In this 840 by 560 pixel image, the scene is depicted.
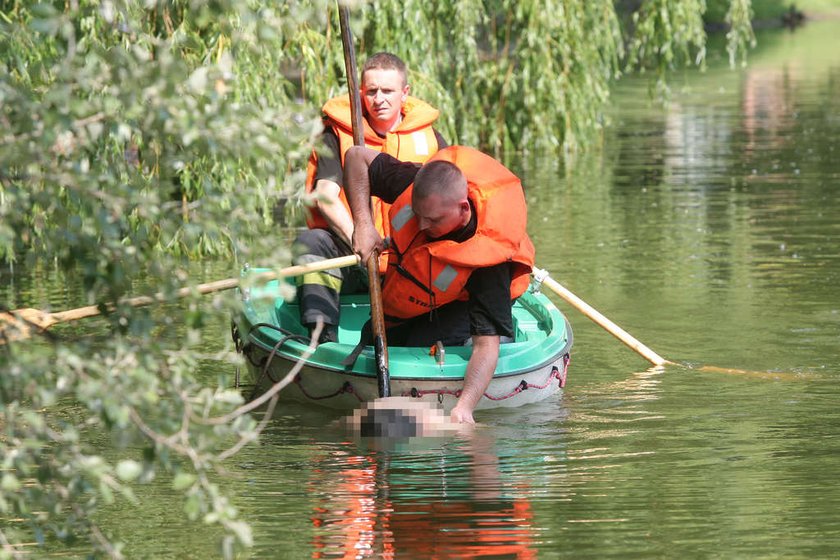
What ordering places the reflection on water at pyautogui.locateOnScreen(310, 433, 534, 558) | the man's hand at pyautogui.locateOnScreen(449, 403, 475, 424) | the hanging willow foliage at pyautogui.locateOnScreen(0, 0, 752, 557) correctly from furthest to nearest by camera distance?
the man's hand at pyautogui.locateOnScreen(449, 403, 475, 424) → the reflection on water at pyautogui.locateOnScreen(310, 433, 534, 558) → the hanging willow foliage at pyautogui.locateOnScreen(0, 0, 752, 557)

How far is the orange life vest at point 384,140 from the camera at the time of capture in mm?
7121

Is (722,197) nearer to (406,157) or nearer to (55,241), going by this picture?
(406,157)

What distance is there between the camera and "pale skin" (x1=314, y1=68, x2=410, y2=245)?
22.3 feet

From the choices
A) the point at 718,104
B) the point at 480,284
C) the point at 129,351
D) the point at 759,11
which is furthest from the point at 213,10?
the point at 759,11

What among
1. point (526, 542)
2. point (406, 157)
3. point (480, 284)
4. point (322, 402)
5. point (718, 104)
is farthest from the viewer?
point (718, 104)

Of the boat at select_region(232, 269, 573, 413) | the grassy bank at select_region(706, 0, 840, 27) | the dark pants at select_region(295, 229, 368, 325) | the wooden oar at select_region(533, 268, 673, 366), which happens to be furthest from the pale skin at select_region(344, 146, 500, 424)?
the grassy bank at select_region(706, 0, 840, 27)

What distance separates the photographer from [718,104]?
72.2ft

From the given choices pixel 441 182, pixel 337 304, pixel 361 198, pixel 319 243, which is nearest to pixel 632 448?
pixel 441 182

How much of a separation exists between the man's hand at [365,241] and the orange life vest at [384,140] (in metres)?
0.92

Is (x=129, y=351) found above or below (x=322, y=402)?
above

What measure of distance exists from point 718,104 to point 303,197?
19.5m

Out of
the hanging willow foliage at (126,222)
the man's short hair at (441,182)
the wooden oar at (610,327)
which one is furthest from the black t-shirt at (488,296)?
the hanging willow foliage at (126,222)

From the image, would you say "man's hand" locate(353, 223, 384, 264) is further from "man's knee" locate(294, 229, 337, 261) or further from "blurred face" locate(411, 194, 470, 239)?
"man's knee" locate(294, 229, 337, 261)

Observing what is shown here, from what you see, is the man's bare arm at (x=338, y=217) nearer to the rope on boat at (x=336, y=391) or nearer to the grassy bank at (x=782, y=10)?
the rope on boat at (x=336, y=391)
